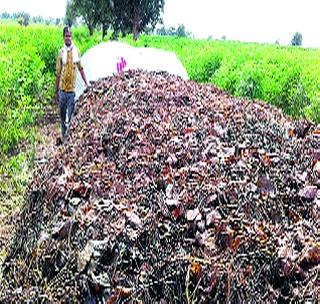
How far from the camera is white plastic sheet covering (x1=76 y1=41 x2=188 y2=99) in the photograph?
42.0ft

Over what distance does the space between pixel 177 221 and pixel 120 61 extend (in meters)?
10.0

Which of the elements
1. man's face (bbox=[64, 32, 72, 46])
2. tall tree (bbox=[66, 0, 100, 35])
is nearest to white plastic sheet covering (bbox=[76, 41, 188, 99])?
man's face (bbox=[64, 32, 72, 46])

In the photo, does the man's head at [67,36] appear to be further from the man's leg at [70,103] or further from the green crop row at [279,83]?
the green crop row at [279,83]

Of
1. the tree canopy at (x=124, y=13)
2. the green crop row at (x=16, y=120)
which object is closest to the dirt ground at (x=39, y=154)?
the green crop row at (x=16, y=120)

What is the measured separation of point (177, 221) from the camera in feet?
10.8

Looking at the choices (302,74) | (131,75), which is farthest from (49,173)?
(302,74)

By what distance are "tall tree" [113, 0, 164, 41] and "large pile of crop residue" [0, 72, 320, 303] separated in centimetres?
2729

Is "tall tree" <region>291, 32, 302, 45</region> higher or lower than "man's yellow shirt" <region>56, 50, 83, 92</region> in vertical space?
lower

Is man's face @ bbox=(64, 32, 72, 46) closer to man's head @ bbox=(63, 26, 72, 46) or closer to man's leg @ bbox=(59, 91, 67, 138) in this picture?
man's head @ bbox=(63, 26, 72, 46)

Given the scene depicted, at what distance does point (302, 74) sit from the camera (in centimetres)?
1153

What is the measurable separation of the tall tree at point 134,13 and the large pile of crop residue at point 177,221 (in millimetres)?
27292

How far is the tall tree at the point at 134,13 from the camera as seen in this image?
105ft

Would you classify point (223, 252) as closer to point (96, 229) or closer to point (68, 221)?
point (96, 229)

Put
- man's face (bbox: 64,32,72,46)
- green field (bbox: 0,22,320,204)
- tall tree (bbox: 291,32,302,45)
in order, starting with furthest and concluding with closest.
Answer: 1. tall tree (bbox: 291,32,302,45)
2. man's face (bbox: 64,32,72,46)
3. green field (bbox: 0,22,320,204)
